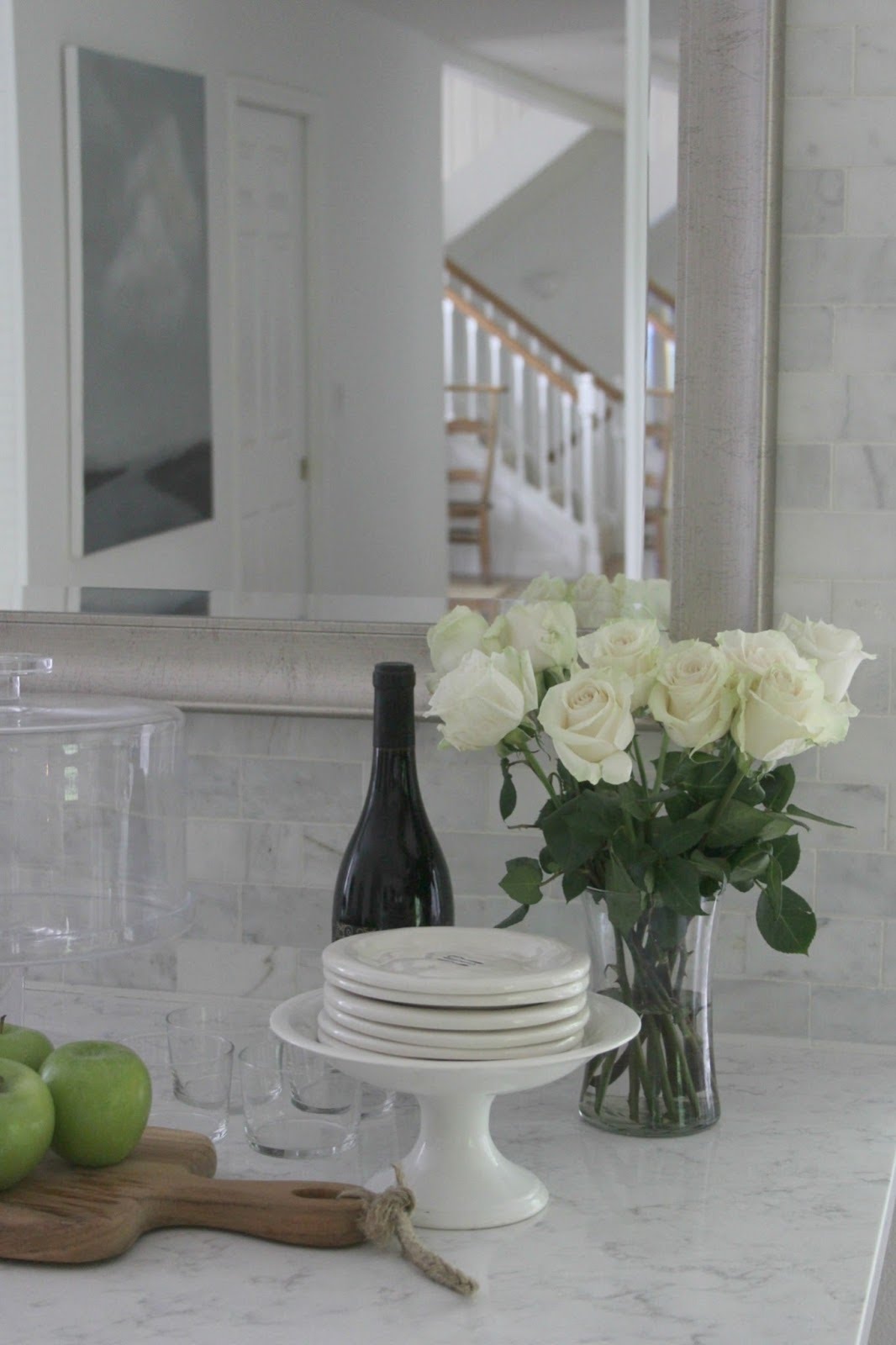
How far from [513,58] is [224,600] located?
0.54m

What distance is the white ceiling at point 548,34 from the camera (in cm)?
136

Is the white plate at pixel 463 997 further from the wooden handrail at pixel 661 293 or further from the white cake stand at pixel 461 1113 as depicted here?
the wooden handrail at pixel 661 293

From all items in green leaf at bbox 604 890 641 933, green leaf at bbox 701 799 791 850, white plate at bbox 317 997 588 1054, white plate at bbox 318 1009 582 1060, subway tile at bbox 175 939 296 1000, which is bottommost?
subway tile at bbox 175 939 296 1000

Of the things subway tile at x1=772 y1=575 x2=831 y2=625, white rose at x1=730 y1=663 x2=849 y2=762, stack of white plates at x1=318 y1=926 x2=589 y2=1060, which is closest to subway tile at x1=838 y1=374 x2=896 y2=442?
subway tile at x1=772 y1=575 x2=831 y2=625

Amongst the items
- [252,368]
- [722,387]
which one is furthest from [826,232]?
[252,368]

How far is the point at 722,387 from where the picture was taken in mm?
1317

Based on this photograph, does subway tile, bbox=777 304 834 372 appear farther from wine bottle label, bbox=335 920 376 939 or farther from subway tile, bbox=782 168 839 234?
wine bottle label, bbox=335 920 376 939

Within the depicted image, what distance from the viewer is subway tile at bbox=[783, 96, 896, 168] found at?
1.30 metres

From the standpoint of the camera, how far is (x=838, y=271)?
1317 mm

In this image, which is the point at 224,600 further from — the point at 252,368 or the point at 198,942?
the point at 198,942

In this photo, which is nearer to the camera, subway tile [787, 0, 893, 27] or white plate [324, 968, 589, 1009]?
white plate [324, 968, 589, 1009]

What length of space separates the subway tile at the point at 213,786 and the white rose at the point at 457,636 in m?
0.38

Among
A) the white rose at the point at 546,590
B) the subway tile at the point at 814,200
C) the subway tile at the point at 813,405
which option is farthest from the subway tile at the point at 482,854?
the subway tile at the point at 814,200

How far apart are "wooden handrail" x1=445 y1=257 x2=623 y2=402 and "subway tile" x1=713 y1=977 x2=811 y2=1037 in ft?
1.71
